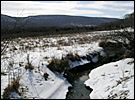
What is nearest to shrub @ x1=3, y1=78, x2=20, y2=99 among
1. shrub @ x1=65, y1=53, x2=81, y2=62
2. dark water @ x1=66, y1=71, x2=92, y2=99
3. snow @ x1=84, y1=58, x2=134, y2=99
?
dark water @ x1=66, y1=71, x2=92, y2=99

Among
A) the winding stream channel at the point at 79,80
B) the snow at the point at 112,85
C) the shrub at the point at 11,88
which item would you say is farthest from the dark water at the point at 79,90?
the shrub at the point at 11,88

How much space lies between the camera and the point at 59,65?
21.5 ft

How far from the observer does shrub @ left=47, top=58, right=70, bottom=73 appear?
6275 millimetres

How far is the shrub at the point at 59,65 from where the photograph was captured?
6.28 m

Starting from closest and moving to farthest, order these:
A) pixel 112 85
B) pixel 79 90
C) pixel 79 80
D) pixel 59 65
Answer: pixel 112 85
pixel 79 90
pixel 79 80
pixel 59 65

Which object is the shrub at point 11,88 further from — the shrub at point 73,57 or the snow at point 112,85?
the shrub at point 73,57

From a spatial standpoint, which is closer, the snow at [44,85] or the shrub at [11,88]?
the shrub at [11,88]

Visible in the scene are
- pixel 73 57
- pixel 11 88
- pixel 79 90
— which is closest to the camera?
pixel 11 88

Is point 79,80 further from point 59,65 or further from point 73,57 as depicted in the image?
point 73,57

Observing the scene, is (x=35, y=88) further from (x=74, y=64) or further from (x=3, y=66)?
(x=74, y=64)

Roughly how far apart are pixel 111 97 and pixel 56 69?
2.94 m

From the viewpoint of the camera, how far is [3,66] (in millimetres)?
5371

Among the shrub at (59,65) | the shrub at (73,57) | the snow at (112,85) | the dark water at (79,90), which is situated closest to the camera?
the snow at (112,85)

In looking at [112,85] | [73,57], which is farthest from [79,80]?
[73,57]
